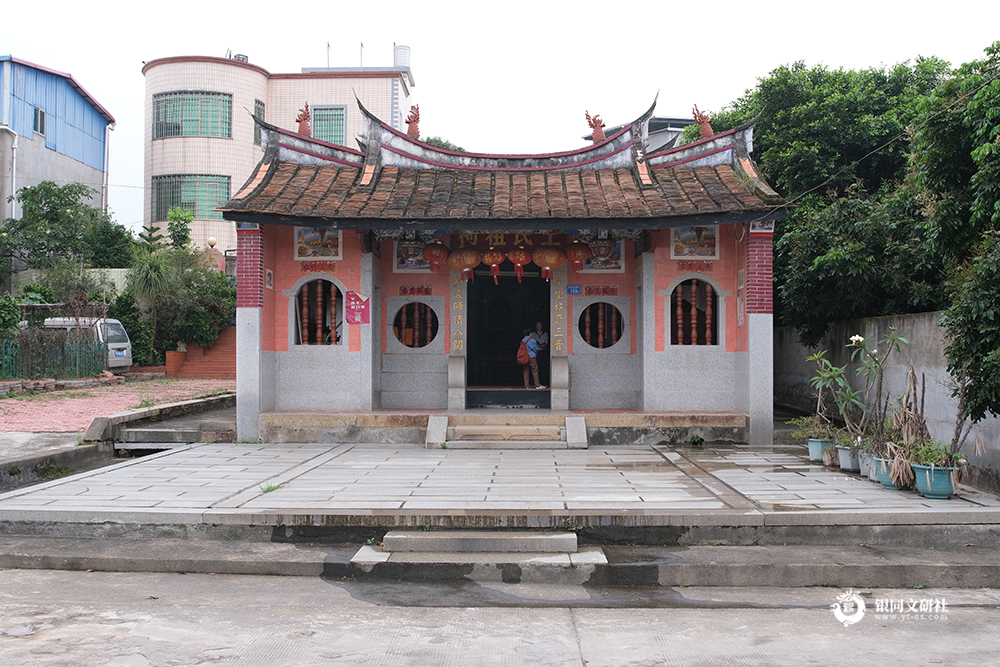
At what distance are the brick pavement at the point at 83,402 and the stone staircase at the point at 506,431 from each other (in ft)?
20.0

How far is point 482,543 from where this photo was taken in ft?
19.4

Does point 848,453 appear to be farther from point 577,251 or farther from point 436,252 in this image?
point 436,252

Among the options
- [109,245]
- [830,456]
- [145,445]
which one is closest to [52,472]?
[145,445]

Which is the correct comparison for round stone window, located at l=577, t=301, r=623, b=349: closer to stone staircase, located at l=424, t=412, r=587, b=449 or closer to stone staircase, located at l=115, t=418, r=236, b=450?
stone staircase, located at l=424, t=412, r=587, b=449

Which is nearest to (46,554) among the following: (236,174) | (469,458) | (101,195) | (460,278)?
(469,458)

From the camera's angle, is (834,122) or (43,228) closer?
(834,122)

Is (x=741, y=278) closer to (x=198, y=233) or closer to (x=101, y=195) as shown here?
(x=198, y=233)

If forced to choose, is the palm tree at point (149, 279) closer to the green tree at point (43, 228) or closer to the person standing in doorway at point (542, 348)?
the green tree at point (43, 228)

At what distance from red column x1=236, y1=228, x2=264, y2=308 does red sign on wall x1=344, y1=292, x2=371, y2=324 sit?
4.43 feet

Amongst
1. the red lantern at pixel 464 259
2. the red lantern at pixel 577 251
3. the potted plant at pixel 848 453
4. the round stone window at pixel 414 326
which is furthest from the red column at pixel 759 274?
the round stone window at pixel 414 326

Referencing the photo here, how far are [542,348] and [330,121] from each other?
17.7 metres

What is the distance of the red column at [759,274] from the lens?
423 inches

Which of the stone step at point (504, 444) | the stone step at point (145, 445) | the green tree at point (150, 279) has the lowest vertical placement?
the stone step at point (145, 445)

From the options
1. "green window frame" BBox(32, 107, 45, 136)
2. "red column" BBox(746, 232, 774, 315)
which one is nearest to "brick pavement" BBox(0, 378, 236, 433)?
"red column" BBox(746, 232, 774, 315)
